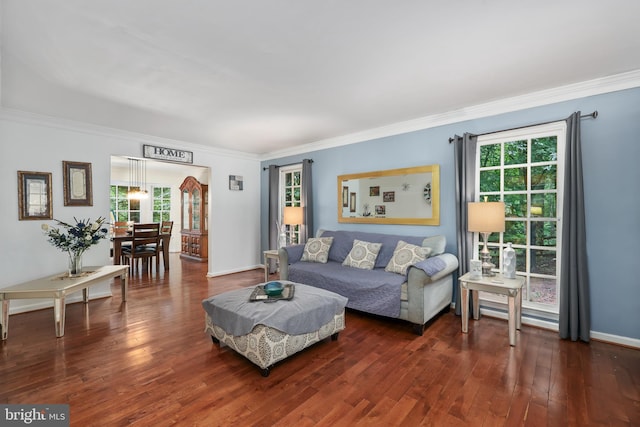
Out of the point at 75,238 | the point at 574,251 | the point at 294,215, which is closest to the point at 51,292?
the point at 75,238

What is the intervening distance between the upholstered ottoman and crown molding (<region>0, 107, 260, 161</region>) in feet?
10.4

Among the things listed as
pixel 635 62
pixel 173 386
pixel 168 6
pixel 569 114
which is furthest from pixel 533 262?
pixel 168 6

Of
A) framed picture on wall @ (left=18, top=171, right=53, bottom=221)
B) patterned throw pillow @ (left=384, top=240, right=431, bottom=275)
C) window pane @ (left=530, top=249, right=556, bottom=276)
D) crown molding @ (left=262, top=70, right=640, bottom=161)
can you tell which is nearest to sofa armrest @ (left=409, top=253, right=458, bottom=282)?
patterned throw pillow @ (left=384, top=240, right=431, bottom=275)

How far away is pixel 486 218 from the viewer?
2.80 meters

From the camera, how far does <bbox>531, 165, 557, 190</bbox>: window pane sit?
2953mm

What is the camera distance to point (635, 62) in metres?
2.35

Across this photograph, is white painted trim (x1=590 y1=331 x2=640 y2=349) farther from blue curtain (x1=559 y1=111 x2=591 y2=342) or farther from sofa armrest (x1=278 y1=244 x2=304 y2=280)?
sofa armrest (x1=278 y1=244 x2=304 y2=280)

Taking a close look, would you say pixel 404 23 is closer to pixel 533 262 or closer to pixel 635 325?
pixel 533 262

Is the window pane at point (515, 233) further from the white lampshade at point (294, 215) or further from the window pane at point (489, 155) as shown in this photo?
the white lampshade at point (294, 215)

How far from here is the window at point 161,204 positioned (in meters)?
8.35

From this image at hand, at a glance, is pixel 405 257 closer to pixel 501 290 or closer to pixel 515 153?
pixel 501 290

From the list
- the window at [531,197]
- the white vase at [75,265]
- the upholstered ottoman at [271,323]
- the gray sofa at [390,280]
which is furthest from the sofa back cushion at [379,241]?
the white vase at [75,265]

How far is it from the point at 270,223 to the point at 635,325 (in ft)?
16.2

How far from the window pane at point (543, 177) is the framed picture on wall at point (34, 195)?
5.77 m
